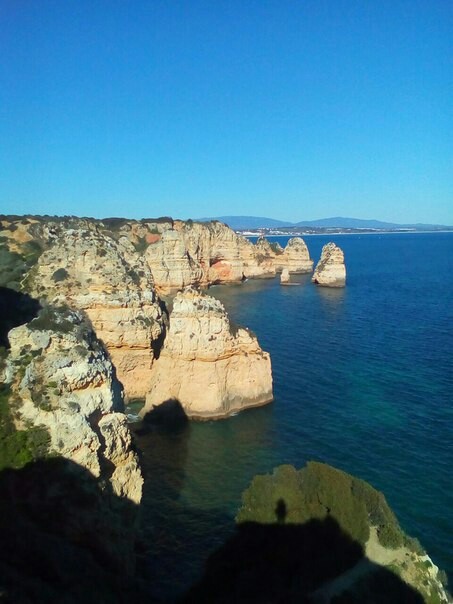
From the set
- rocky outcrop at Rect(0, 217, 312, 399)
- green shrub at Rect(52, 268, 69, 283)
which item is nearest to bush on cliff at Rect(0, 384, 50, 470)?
rocky outcrop at Rect(0, 217, 312, 399)

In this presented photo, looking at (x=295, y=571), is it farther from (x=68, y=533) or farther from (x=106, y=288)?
(x=106, y=288)

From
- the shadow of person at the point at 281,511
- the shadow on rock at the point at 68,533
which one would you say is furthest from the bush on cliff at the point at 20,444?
the shadow of person at the point at 281,511

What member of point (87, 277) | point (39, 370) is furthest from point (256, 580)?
point (87, 277)

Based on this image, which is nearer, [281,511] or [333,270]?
[281,511]

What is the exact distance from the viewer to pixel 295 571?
17.0 metres

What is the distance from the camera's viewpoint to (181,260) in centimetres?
7825

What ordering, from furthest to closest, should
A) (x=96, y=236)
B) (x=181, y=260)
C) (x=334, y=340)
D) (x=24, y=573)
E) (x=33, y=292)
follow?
(x=181, y=260) → (x=334, y=340) → (x=96, y=236) → (x=33, y=292) → (x=24, y=573)

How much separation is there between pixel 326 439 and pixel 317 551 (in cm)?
1481

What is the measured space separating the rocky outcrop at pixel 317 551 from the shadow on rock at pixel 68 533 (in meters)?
3.22

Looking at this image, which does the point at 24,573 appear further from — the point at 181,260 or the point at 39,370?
the point at 181,260

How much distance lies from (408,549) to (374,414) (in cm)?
1859

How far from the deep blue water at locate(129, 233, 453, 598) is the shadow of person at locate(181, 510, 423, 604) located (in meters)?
2.76

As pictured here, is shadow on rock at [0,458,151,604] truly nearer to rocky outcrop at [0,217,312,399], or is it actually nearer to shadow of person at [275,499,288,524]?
shadow of person at [275,499,288,524]

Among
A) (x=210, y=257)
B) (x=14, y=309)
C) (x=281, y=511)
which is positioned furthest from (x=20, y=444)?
(x=210, y=257)
